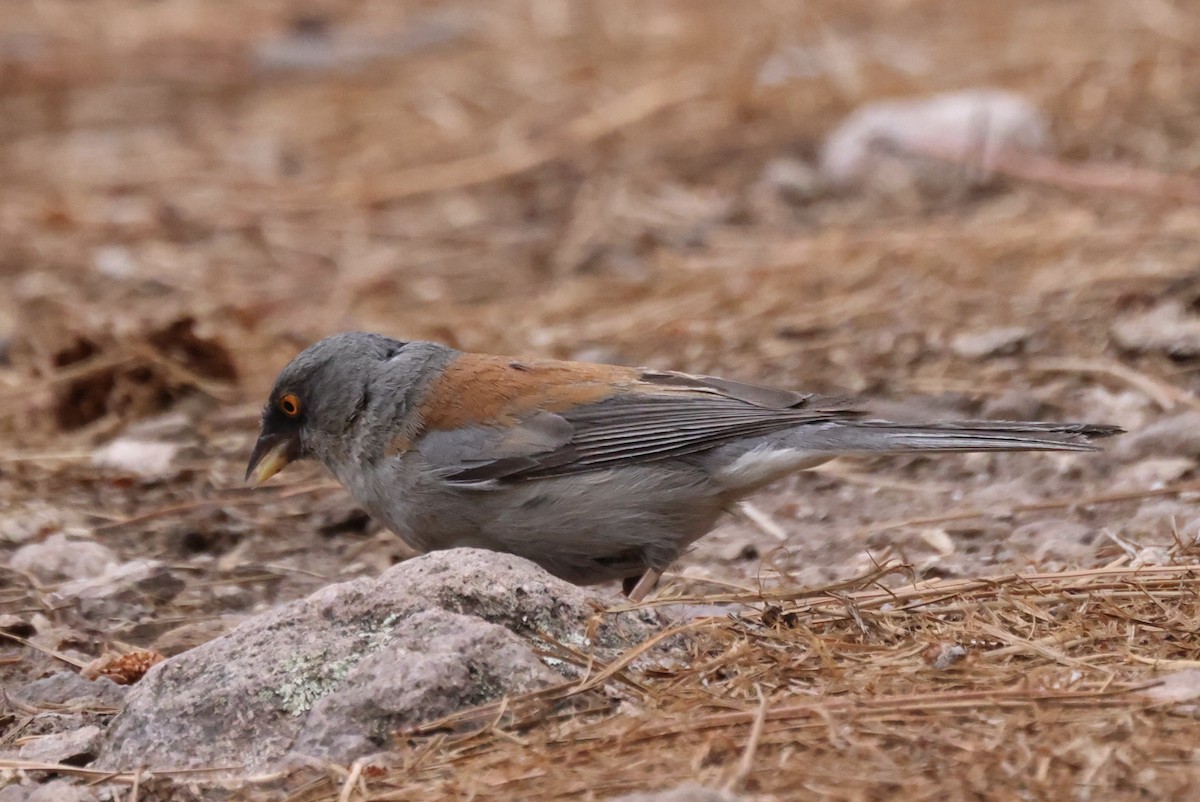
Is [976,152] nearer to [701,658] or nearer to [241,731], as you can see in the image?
[701,658]

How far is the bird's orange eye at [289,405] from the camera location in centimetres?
504

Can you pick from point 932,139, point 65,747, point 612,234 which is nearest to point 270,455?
point 65,747

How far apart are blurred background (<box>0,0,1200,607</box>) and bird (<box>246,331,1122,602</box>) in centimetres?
47

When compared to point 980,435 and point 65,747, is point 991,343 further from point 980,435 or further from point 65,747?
point 65,747

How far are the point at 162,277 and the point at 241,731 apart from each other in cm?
551

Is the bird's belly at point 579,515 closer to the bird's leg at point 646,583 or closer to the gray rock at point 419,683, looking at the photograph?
the bird's leg at point 646,583

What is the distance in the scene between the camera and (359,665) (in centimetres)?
345

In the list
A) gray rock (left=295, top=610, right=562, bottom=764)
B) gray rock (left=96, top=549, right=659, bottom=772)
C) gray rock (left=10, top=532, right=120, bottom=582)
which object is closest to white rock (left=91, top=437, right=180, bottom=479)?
gray rock (left=10, top=532, right=120, bottom=582)

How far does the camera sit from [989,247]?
302 inches

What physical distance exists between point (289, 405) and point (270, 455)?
Answer: 0.70 ft

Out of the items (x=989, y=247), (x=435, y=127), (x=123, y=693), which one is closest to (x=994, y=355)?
(x=989, y=247)

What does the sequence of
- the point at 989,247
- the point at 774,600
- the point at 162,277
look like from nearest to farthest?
1. the point at 774,600
2. the point at 989,247
3. the point at 162,277

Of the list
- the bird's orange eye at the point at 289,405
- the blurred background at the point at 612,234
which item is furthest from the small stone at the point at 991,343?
the bird's orange eye at the point at 289,405

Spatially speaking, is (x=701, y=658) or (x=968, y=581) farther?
(x=968, y=581)
